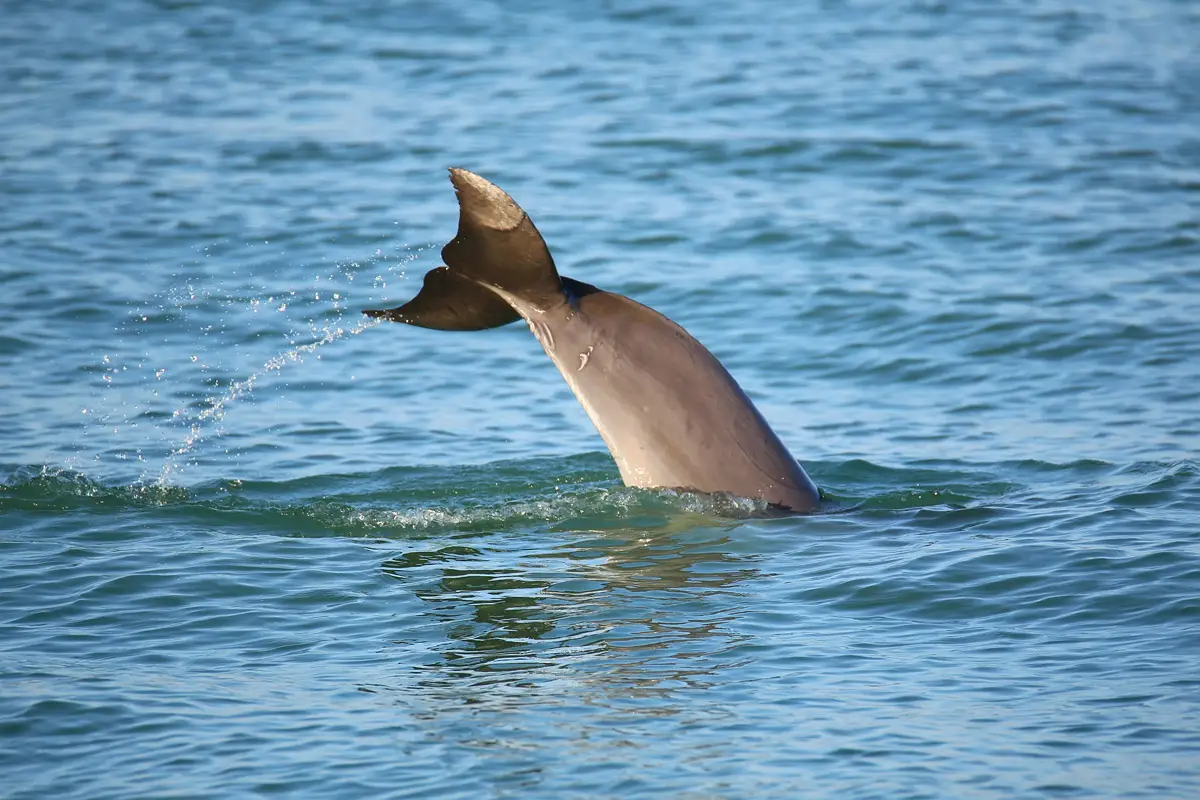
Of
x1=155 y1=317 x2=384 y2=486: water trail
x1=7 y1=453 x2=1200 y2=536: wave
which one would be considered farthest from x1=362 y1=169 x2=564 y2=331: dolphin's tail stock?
x1=155 y1=317 x2=384 y2=486: water trail

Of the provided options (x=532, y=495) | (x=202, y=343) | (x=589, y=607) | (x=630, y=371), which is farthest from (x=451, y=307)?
(x=202, y=343)

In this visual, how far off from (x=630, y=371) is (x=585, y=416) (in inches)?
177

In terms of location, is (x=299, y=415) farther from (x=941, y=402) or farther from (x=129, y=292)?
(x=941, y=402)

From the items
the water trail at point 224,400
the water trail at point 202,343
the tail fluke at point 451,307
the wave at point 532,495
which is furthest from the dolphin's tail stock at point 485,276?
the water trail at point 202,343

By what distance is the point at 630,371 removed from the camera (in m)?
10.1

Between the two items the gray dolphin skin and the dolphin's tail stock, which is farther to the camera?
the gray dolphin skin

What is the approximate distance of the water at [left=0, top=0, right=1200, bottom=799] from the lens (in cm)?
782

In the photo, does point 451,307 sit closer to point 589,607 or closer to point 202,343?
point 589,607

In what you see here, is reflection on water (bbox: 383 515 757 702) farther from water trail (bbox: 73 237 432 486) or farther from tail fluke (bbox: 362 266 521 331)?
water trail (bbox: 73 237 432 486)

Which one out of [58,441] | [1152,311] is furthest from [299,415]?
[1152,311]

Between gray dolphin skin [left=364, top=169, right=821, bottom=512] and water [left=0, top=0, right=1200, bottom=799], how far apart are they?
1.05 ft

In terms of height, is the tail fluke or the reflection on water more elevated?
the tail fluke

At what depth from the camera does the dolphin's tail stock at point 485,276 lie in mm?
9578

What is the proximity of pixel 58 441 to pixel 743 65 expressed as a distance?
16.5 m
